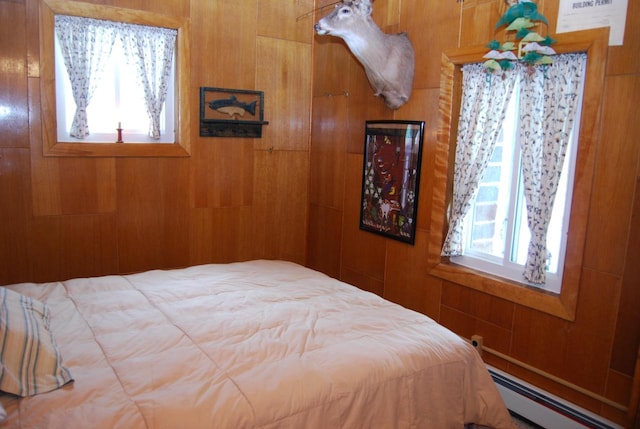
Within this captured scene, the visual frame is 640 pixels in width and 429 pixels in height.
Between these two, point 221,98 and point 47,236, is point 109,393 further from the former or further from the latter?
point 221,98

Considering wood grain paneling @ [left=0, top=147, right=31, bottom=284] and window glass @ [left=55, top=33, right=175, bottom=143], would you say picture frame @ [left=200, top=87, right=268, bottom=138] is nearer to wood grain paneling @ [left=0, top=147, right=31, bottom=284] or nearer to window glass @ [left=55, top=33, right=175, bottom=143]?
window glass @ [left=55, top=33, right=175, bottom=143]

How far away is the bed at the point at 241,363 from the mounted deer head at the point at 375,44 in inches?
63.2

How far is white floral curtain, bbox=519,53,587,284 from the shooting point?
8.95 ft

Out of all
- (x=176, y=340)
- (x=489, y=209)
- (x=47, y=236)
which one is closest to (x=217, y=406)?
(x=176, y=340)

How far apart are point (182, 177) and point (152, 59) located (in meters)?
0.93

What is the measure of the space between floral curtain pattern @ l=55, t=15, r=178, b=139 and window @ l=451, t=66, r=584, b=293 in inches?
94.0

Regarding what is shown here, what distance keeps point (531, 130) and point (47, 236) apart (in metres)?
3.32

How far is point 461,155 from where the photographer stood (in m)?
3.33

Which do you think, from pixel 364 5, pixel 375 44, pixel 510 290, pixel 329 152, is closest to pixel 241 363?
pixel 510 290

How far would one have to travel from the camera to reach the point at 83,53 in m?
3.58

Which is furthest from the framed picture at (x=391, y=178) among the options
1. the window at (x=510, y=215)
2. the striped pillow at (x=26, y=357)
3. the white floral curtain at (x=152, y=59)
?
the striped pillow at (x=26, y=357)

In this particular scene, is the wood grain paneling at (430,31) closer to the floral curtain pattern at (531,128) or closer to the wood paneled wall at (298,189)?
the wood paneled wall at (298,189)

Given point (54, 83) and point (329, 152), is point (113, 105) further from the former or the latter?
point (329, 152)

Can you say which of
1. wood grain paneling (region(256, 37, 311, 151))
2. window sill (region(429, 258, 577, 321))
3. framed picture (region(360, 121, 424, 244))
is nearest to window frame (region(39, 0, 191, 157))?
wood grain paneling (region(256, 37, 311, 151))
